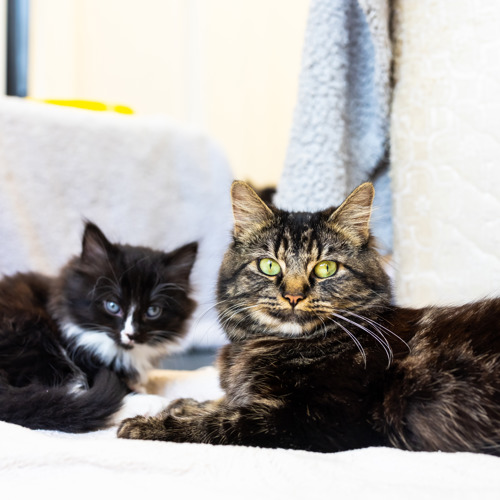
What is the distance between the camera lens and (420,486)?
780 millimetres

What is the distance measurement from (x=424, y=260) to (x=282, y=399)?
0.84 metres

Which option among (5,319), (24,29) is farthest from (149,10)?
(5,319)

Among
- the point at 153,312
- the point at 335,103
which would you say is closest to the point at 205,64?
the point at 335,103

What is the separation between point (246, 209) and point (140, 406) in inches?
22.4

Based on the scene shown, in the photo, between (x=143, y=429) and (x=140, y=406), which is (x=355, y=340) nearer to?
(x=143, y=429)

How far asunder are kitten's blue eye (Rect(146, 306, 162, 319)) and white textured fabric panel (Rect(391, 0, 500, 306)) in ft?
2.57

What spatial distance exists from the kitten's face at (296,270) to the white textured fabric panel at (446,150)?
43cm

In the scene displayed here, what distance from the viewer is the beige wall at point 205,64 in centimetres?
318

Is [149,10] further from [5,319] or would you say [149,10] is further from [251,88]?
[5,319]

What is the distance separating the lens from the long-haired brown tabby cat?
3.21ft

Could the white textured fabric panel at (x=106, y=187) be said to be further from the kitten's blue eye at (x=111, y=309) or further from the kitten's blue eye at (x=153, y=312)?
the kitten's blue eye at (x=111, y=309)

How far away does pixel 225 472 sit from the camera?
838 mm

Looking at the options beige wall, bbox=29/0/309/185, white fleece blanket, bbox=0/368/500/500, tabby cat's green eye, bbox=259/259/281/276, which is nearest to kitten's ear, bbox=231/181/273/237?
tabby cat's green eye, bbox=259/259/281/276

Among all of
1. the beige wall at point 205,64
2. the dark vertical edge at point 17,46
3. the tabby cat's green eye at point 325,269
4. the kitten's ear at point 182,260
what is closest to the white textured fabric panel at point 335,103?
the kitten's ear at point 182,260
